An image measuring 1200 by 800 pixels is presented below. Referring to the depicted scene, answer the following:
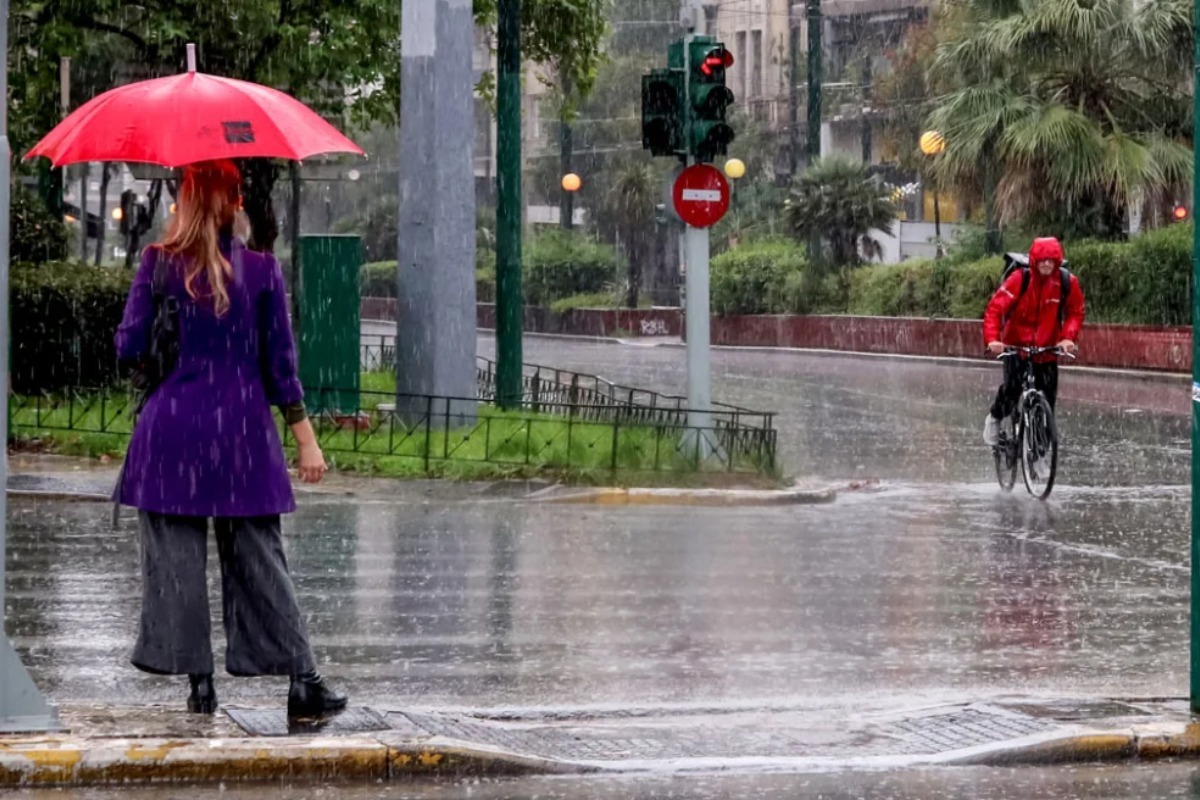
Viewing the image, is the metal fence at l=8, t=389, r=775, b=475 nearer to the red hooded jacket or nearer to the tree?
the red hooded jacket

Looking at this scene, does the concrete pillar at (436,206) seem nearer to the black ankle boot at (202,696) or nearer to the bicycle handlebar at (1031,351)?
the bicycle handlebar at (1031,351)

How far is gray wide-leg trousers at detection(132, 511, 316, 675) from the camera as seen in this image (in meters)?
7.35

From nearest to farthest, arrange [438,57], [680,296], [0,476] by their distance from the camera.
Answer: [0,476], [438,57], [680,296]

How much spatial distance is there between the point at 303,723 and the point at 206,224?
1.63 m

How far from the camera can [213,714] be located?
746 cm

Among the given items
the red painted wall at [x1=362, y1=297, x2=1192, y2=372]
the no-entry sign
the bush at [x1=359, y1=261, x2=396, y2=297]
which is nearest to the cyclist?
the no-entry sign

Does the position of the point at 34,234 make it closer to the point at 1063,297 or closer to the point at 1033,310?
the point at 1033,310

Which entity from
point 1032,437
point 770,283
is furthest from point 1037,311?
point 770,283

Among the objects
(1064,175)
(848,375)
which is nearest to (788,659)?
(848,375)

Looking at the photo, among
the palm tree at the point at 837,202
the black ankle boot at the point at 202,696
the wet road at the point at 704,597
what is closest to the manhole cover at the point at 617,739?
the black ankle boot at the point at 202,696

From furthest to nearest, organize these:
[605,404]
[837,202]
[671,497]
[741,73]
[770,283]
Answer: [741,73] → [770,283] → [837,202] → [605,404] → [671,497]

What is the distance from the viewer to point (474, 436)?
1914cm

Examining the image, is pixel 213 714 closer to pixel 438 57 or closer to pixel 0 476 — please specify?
pixel 0 476

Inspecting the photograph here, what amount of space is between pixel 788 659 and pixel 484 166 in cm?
7713
